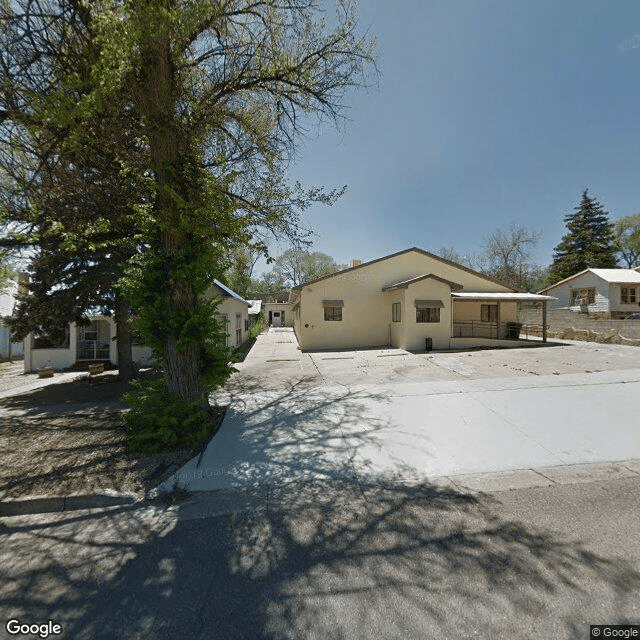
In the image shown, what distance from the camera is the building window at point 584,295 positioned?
83.7 feet

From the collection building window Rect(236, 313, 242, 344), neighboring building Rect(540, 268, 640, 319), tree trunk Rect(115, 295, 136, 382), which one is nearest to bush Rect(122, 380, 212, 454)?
tree trunk Rect(115, 295, 136, 382)

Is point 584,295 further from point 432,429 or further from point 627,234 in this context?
point 432,429

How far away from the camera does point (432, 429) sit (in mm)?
5078

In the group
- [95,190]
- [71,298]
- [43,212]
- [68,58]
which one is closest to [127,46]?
[68,58]

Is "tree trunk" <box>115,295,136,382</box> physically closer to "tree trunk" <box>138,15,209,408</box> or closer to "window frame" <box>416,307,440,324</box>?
"tree trunk" <box>138,15,209,408</box>

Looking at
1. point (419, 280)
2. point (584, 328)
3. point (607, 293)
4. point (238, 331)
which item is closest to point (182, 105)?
point (419, 280)

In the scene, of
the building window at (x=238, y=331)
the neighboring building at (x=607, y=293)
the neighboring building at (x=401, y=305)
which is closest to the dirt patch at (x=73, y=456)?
the neighboring building at (x=401, y=305)

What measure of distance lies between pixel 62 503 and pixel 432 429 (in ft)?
16.8

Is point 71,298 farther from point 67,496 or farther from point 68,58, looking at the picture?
point 67,496

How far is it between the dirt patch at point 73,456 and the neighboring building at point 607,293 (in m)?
30.9

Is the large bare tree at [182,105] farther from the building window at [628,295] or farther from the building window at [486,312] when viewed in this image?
the building window at [628,295]

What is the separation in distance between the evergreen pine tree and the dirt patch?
4340cm

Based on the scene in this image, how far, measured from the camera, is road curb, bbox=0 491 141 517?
3281 millimetres

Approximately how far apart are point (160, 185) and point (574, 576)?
268 inches
